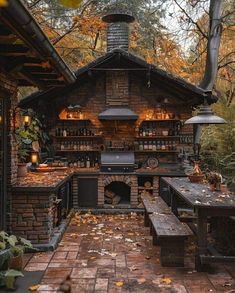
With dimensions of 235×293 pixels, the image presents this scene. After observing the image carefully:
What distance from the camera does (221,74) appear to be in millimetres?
16281

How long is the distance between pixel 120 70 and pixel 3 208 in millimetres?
5279

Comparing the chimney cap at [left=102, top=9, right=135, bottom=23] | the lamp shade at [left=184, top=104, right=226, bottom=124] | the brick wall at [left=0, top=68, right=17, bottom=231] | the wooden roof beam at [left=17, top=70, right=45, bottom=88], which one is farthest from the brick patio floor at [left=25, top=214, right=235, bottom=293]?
the chimney cap at [left=102, top=9, right=135, bottom=23]

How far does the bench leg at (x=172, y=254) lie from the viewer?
5.04 m

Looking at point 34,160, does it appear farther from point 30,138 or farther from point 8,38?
point 8,38

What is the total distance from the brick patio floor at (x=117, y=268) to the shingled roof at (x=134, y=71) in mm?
3977

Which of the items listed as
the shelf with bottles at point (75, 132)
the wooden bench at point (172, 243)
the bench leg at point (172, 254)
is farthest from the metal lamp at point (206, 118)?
the shelf with bottles at point (75, 132)

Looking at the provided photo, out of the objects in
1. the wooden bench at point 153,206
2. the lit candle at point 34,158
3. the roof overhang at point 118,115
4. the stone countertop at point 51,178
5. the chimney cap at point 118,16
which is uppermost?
the chimney cap at point 118,16

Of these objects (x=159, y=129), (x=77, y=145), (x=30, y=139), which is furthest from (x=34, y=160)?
(x=159, y=129)

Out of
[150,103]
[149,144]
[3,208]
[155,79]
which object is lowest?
[3,208]

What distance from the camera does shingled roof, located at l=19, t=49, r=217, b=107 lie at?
911 cm

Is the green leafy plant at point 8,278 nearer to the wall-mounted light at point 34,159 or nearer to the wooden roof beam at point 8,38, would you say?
the wooden roof beam at point 8,38

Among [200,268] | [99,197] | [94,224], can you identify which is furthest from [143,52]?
[200,268]

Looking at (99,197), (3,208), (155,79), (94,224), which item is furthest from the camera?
(155,79)

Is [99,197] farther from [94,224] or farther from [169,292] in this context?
[169,292]
